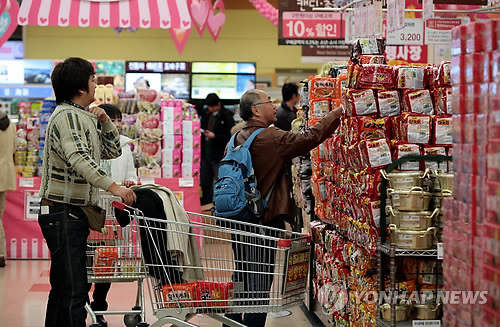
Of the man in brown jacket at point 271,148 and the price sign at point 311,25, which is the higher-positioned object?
the price sign at point 311,25

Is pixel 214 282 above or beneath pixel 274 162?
beneath

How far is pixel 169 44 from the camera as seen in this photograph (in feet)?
65.8

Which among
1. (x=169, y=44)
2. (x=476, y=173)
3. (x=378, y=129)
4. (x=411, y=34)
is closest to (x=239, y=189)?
(x=378, y=129)

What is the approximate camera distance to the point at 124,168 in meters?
6.50

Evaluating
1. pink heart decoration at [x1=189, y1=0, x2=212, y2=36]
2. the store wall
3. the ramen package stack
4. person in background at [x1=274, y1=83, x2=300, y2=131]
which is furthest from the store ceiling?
the ramen package stack

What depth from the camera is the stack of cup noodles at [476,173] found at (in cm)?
252

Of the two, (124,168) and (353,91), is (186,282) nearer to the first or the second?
(353,91)

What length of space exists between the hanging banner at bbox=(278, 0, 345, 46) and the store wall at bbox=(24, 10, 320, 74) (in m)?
8.99

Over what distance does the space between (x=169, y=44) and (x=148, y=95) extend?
11.0 m

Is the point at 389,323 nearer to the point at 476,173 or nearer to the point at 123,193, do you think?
the point at 123,193

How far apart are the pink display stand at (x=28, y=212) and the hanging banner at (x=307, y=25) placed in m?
2.67

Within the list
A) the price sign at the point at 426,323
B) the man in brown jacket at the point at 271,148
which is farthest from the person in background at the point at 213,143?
the price sign at the point at 426,323

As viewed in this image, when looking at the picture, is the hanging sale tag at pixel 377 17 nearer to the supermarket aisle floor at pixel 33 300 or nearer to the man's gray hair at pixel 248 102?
the man's gray hair at pixel 248 102

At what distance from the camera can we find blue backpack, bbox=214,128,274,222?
4844mm
